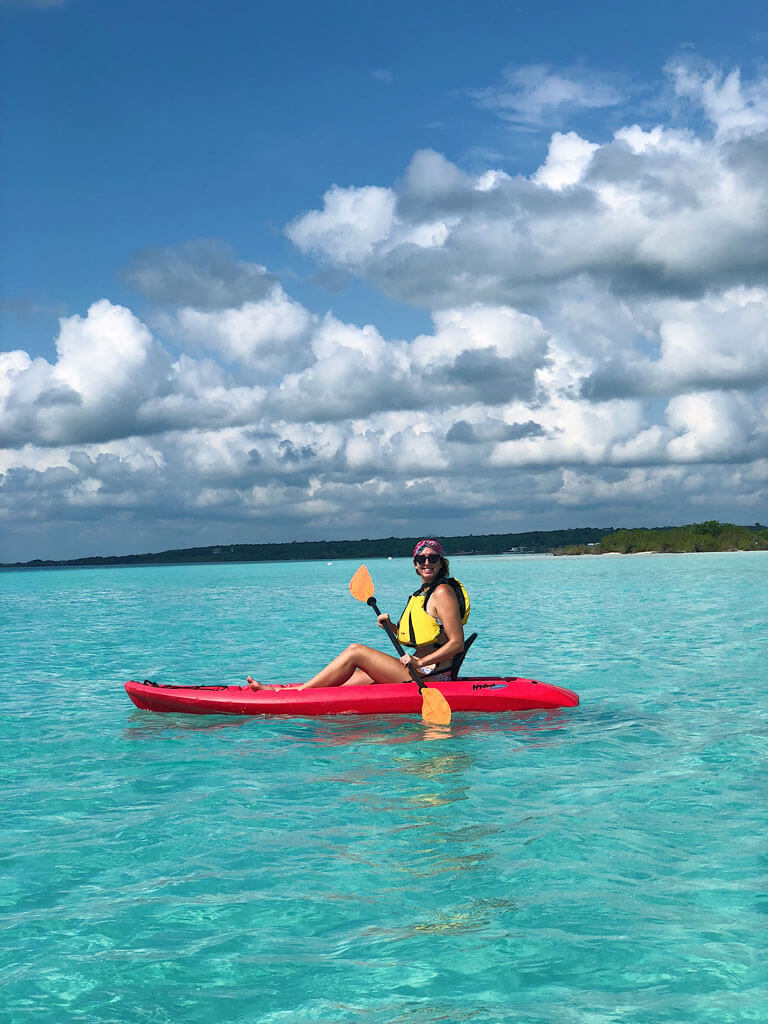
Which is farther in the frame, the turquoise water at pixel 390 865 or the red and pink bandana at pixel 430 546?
the red and pink bandana at pixel 430 546

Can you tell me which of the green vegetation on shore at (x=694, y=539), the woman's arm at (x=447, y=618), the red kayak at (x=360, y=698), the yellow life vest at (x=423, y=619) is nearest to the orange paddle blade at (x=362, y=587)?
the yellow life vest at (x=423, y=619)

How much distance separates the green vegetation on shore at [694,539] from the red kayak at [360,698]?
92.0 metres

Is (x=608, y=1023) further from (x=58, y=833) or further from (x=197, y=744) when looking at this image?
(x=197, y=744)

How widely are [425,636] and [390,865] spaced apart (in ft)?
12.9

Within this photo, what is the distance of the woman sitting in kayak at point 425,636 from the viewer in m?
8.62

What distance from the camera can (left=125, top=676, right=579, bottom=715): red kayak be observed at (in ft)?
29.2

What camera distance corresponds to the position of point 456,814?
6020 millimetres

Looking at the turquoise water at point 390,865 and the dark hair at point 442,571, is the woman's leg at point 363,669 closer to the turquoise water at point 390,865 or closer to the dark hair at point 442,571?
→ the turquoise water at point 390,865

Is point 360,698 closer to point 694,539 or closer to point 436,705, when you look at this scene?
point 436,705

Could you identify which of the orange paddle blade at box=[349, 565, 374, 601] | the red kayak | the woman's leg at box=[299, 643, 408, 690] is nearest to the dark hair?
the woman's leg at box=[299, 643, 408, 690]

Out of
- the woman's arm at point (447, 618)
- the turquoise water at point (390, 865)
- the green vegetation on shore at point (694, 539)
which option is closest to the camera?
the turquoise water at point (390, 865)

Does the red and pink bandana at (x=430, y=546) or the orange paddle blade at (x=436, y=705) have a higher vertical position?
the red and pink bandana at (x=430, y=546)

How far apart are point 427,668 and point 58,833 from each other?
421 cm

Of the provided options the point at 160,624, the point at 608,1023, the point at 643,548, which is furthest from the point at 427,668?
the point at 643,548
